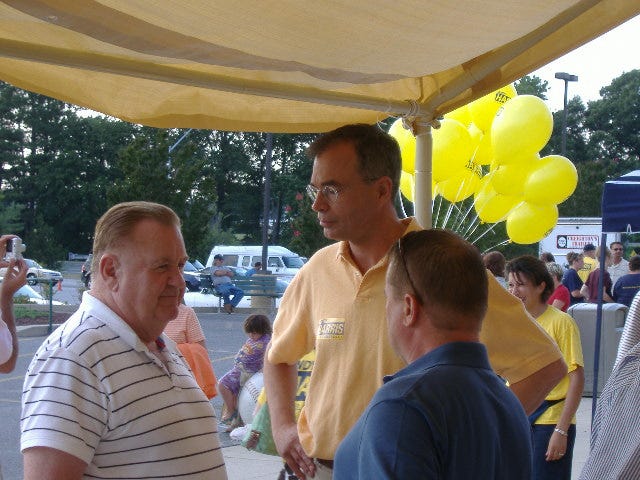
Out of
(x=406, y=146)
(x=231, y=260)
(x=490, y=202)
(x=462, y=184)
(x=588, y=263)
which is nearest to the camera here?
(x=406, y=146)

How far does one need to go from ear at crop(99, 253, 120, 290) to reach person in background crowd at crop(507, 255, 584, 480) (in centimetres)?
318

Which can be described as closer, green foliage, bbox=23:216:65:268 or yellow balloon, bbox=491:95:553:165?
yellow balloon, bbox=491:95:553:165

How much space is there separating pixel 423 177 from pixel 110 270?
1.91m

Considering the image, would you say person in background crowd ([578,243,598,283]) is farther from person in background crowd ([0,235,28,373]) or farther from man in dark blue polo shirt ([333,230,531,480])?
man in dark blue polo shirt ([333,230,531,480])

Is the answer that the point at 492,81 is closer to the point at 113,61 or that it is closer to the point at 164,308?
the point at 113,61

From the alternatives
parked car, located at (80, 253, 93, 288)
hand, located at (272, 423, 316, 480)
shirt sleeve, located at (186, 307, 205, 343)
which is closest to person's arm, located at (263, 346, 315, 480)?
hand, located at (272, 423, 316, 480)

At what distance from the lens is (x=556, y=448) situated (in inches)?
187

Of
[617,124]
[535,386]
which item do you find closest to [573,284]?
[535,386]

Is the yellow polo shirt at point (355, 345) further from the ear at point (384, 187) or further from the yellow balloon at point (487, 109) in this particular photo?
the yellow balloon at point (487, 109)

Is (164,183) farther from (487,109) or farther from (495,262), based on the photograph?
(495,262)

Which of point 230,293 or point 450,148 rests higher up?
point 450,148

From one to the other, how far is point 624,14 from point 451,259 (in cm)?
160

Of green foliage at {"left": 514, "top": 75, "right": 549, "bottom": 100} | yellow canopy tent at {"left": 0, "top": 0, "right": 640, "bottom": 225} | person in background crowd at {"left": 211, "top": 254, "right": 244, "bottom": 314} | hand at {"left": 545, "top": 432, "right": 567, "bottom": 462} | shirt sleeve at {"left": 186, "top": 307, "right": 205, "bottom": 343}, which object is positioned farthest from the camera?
green foliage at {"left": 514, "top": 75, "right": 549, "bottom": 100}

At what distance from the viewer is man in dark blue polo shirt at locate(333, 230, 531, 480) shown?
5.24 ft
